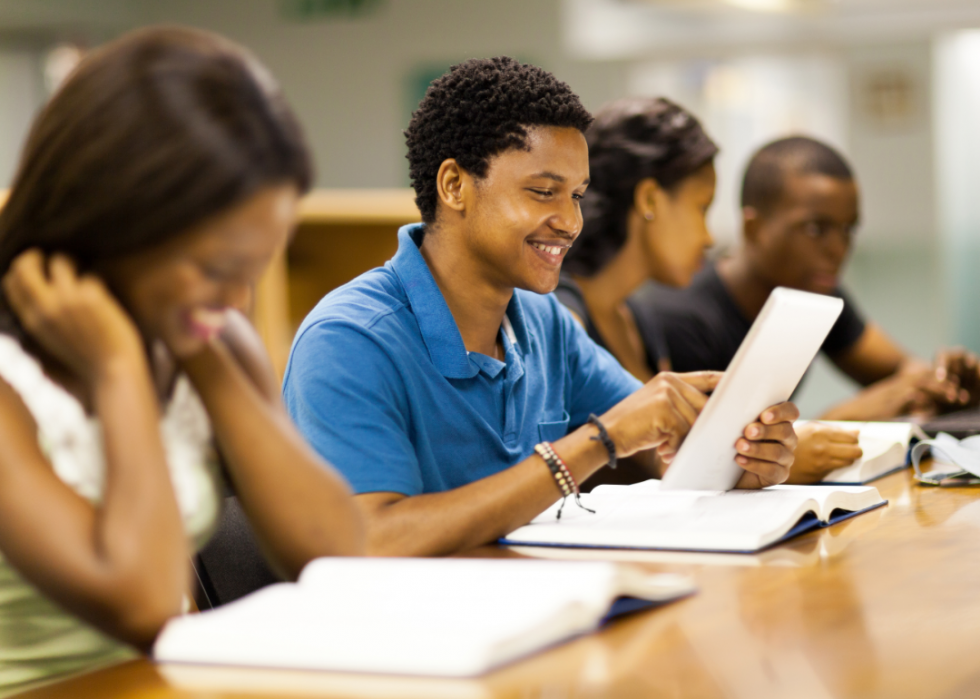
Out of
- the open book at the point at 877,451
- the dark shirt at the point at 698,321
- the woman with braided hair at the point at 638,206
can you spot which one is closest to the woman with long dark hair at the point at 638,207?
the woman with braided hair at the point at 638,206

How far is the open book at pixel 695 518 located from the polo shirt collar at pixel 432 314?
0.21 metres

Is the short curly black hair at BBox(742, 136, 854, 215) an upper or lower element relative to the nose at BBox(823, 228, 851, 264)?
upper

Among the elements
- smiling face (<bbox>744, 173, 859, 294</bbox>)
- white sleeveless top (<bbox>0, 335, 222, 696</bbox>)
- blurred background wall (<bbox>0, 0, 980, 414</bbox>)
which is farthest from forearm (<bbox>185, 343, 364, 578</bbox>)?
blurred background wall (<bbox>0, 0, 980, 414</bbox>)

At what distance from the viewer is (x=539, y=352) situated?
1.57 m

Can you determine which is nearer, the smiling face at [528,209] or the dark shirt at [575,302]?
the smiling face at [528,209]

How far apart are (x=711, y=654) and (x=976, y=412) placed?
164cm

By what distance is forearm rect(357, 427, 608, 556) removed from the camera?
1.17 meters

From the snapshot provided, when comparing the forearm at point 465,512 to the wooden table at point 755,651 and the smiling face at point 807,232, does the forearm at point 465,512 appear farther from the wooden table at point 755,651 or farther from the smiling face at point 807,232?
the smiling face at point 807,232

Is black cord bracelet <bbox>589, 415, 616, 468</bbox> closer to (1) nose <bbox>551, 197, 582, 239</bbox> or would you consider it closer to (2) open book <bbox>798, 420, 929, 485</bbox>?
(1) nose <bbox>551, 197, 582, 239</bbox>

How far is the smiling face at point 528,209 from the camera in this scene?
1416mm

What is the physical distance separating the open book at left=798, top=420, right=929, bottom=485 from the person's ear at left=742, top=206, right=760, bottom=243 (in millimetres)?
982

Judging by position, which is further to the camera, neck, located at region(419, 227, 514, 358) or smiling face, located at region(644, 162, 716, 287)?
smiling face, located at region(644, 162, 716, 287)

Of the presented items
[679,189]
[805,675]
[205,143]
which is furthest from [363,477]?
[679,189]

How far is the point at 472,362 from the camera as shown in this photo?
1403 mm
